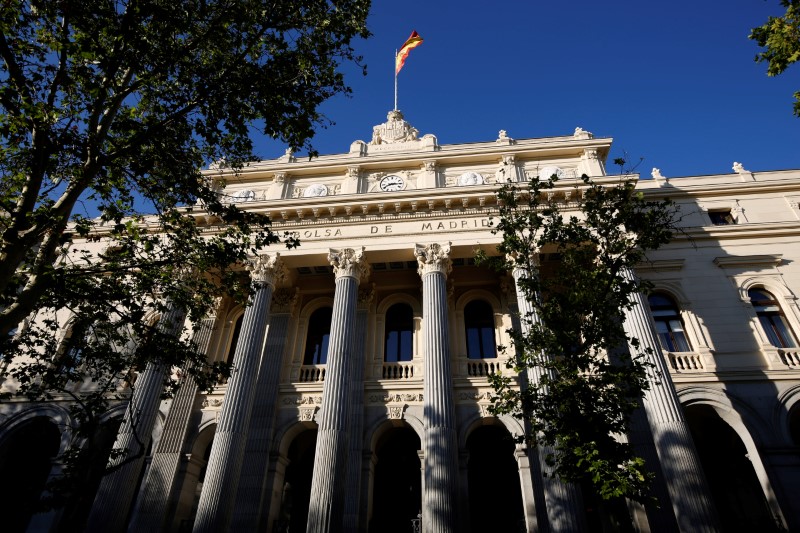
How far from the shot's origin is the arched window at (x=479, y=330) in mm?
19188

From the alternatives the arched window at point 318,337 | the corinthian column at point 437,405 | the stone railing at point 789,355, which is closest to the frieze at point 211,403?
the arched window at point 318,337

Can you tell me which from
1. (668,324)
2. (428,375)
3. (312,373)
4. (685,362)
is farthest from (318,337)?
(685,362)

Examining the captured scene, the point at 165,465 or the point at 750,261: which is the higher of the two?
the point at 750,261

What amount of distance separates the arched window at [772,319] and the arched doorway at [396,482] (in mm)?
13471

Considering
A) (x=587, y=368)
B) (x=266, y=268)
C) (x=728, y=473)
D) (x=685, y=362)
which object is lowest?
(x=728, y=473)

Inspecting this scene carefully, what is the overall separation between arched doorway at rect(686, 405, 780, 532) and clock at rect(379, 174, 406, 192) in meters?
13.6

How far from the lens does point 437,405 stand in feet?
50.7

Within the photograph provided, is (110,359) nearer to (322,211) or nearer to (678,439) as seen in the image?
(322,211)

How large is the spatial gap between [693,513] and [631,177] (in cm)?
1108

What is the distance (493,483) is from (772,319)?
11.9 metres

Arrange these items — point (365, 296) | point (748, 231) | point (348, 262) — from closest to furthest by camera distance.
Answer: point (348, 262), point (748, 231), point (365, 296)

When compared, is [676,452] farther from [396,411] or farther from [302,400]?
[302,400]

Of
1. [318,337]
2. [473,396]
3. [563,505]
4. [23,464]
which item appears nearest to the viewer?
[563,505]

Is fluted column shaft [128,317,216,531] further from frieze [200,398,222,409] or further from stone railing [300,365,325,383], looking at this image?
stone railing [300,365,325,383]
